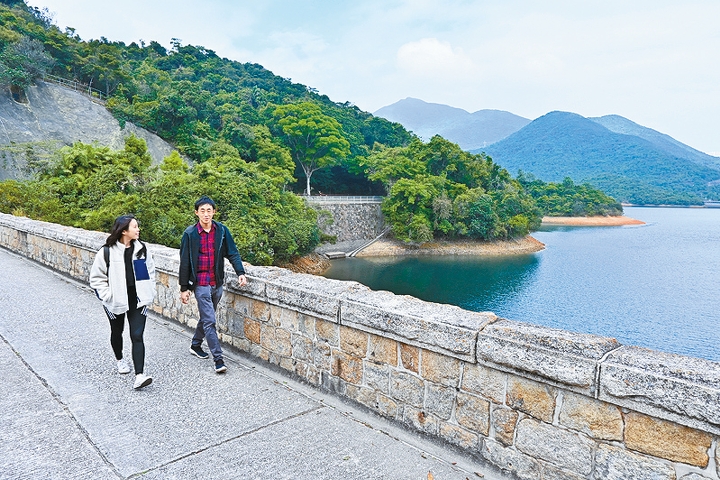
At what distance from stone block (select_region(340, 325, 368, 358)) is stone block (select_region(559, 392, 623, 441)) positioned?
1.32 meters

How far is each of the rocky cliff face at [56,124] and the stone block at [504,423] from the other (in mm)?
31810

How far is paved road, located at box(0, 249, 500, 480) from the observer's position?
95.3 inches

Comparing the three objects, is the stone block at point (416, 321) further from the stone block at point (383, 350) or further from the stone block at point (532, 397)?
the stone block at point (532, 397)

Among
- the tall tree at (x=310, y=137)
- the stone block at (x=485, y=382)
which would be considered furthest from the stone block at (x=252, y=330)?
the tall tree at (x=310, y=137)

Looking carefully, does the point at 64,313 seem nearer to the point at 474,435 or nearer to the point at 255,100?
the point at 474,435

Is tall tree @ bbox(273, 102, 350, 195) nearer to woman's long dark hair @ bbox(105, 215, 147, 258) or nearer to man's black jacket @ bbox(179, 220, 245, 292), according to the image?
man's black jacket @ bbox(179, 220, 245, 292)

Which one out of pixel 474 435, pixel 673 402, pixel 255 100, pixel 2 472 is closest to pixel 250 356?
pixel 2 472

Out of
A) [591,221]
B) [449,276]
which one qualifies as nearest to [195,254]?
[449,276]

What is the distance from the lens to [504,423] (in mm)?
2385

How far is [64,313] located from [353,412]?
4.14m

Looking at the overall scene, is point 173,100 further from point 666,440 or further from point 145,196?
point 666,440

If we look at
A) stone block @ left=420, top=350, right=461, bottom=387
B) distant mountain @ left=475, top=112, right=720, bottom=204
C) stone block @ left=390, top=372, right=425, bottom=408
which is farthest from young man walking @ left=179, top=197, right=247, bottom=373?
distant mountain @ left=475, top=112, right=720, bottom=204

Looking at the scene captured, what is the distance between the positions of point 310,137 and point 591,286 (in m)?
28.1

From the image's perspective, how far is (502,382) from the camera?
2375 millimetres
